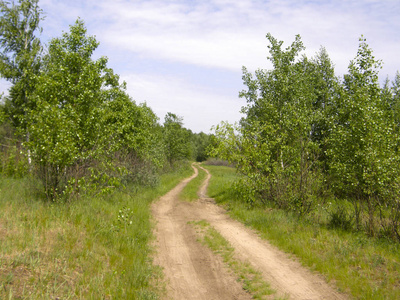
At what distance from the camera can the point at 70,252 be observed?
7.46 m

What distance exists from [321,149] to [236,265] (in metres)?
6.62

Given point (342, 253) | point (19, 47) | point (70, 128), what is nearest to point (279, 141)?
point (342, 253)

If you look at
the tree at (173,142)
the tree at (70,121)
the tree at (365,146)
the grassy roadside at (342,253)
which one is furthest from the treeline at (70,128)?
the tree at (173,142)

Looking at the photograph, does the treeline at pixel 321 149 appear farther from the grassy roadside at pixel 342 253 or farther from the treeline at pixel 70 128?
the treeline at pixel 70 128

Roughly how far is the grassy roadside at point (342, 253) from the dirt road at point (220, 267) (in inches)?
15.5

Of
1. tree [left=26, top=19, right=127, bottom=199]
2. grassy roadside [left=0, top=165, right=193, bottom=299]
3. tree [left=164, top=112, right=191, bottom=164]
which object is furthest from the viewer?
tree [left=164, top=112, right=191, bottom=164]

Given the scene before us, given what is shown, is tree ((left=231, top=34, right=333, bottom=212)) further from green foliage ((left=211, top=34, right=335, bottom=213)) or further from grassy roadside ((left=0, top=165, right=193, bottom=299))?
grassy roadside ((left=0, top=165, right=193, bottom=299))

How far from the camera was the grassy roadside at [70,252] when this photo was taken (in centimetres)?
596

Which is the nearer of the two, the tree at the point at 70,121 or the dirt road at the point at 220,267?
the dirt road at the point at 220,267

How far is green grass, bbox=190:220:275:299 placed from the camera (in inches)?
279

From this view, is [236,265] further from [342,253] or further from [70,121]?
[70,121]

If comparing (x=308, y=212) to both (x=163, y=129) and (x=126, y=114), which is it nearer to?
(x=126, y=114)

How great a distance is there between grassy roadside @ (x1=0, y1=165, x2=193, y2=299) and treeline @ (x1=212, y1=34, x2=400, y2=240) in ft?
24.8

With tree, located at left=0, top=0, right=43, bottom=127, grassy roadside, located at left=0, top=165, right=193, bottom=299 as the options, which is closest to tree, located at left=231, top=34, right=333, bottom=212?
grassy roadside, located at left=0, top=165, right=193, bottom=299
